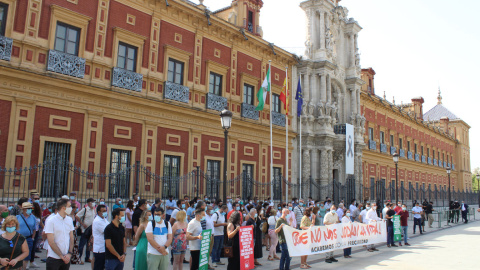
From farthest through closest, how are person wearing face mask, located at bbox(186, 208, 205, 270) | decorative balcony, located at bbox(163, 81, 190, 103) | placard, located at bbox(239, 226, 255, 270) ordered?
1. decorative balcony, located at bbox(163, 81, 190, 103)
2. placard, located at bbox(239, 226, 255, 270)
3. person wearing face mask, located at bbox(186, 208, 205, 270)

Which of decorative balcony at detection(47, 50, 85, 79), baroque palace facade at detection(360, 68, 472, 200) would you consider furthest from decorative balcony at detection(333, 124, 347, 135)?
decorative balcony at detection(47, 50, 85, 79)

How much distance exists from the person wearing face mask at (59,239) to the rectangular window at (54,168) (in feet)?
24.6

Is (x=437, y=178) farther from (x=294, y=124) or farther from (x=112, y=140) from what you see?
(x=112, y=140)

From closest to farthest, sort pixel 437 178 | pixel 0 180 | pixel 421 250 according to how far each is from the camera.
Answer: pixel 0 180 → pixel 421 250 → pixel 437 178

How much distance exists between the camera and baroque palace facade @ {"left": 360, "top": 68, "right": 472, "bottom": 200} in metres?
36.5

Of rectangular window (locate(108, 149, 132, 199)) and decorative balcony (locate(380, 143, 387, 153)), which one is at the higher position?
decorative balcony (locate(380, 143, 387, 153))

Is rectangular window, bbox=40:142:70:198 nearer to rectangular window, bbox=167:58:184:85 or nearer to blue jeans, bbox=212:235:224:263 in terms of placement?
rectangular window, bbox=167:58:184:85

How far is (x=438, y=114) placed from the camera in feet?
218

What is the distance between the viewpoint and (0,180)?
12.7 metres

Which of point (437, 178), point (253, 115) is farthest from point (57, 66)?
point (437, 178)

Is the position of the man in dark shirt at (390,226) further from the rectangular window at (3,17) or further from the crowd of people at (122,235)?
the rectangular window at (3,17)

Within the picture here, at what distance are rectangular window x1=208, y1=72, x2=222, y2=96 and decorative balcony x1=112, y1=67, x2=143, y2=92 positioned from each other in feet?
14.6

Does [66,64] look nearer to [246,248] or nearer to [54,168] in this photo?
[54,168]

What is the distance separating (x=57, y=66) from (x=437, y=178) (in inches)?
2068
